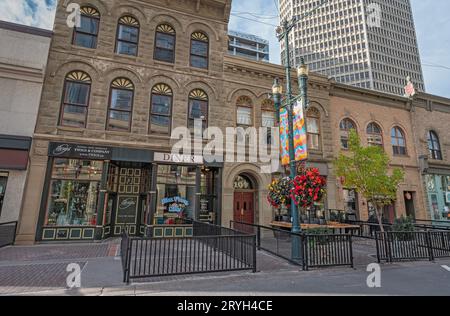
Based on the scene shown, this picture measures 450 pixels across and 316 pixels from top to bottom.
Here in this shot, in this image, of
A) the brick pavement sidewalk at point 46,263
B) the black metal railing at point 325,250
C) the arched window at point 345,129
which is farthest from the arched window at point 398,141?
the brick pavement sidewalk at point 46,263

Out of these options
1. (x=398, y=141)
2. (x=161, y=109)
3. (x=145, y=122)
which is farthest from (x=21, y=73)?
(x=398, y=141)

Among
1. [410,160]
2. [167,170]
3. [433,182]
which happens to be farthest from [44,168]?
[433,182]

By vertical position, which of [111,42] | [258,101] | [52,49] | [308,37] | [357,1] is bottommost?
[258,101]

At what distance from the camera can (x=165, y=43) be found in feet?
50.2

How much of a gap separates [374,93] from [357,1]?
100595 millimetres

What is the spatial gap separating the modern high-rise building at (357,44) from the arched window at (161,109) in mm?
91450

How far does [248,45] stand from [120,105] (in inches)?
3060

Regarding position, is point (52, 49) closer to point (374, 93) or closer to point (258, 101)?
point (258, 101)

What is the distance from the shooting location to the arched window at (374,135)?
18750mm

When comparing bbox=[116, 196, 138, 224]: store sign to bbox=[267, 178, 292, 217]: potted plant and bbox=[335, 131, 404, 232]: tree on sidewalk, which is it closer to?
bbox=[267, 178, 292, 217]: potted plant

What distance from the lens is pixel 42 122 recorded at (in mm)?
12148

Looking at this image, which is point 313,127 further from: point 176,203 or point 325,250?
point 325,250

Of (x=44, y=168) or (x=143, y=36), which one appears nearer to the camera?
(x=44, y=168)

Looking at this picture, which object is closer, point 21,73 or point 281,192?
point 281,192
